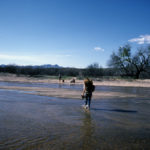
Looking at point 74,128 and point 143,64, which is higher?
point 143,64

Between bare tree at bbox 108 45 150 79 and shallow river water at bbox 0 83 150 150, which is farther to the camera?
bare tree at bbox 108 45 150 79

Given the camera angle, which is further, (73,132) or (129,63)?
(129,63)

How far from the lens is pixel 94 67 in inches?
2249

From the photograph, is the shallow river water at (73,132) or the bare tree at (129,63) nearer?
the shallow river water at (73,132)

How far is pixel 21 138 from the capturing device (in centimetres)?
560

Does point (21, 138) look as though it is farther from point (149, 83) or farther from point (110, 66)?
point (110, 66)

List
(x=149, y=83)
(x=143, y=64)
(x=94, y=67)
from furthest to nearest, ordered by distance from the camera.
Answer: (x=94, y=67) < (x=143, y=64) < (x=149, y=83)

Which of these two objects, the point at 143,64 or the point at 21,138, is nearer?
the point at 21,138

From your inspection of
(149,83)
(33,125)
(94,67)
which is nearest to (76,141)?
(33,125)

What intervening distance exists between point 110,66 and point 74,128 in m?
44.8

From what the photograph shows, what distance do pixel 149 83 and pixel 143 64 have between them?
10873 mm

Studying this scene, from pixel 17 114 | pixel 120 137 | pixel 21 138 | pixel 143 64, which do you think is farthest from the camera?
pixel 143 64

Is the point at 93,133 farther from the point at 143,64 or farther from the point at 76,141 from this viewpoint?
the point at 143,64

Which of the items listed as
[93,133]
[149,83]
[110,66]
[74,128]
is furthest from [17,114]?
[110,66]
